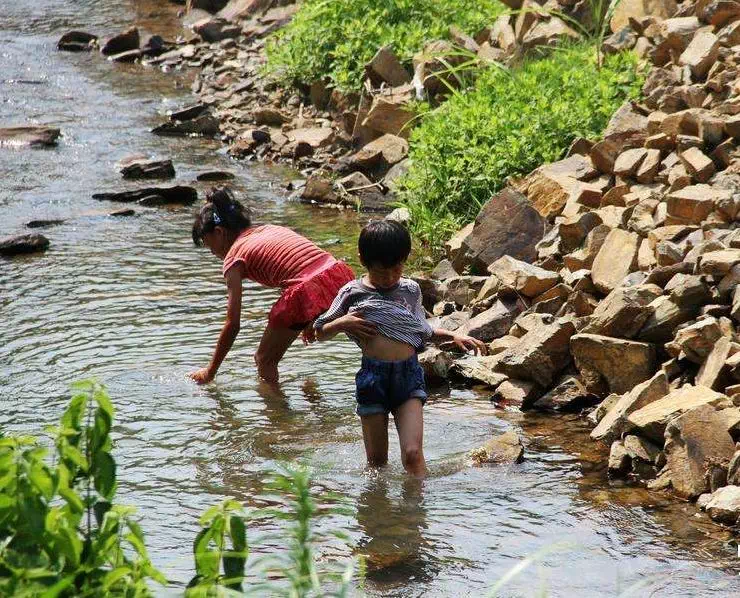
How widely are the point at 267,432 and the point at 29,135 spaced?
800 centimetres

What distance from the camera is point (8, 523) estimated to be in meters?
2.79

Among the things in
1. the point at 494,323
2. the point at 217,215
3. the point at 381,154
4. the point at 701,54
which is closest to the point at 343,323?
the point at 217,215

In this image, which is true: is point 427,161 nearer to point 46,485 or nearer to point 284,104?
point 284,104

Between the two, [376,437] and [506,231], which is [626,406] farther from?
[506,231]

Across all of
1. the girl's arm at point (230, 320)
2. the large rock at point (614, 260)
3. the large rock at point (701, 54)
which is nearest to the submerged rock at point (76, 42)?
the large rock at point (701, 54)

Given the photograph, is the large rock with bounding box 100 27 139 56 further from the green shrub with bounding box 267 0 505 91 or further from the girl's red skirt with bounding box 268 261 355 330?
the girl's red skirt with bounding box 268 261 355 330

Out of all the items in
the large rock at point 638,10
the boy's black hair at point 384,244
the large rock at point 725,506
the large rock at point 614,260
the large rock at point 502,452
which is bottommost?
the large rock at point 502,452

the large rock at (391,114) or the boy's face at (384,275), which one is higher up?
the boy's face at (384,275)

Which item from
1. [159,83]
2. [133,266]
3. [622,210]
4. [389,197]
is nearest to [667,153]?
[622,210]

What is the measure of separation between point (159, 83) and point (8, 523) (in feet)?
45.4

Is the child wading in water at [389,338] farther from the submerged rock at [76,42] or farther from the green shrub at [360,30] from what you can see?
the submerged rock at [76,42]

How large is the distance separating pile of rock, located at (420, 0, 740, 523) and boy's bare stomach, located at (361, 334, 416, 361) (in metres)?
1.06

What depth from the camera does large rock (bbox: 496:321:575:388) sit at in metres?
6.47

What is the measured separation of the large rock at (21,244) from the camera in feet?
31.7
